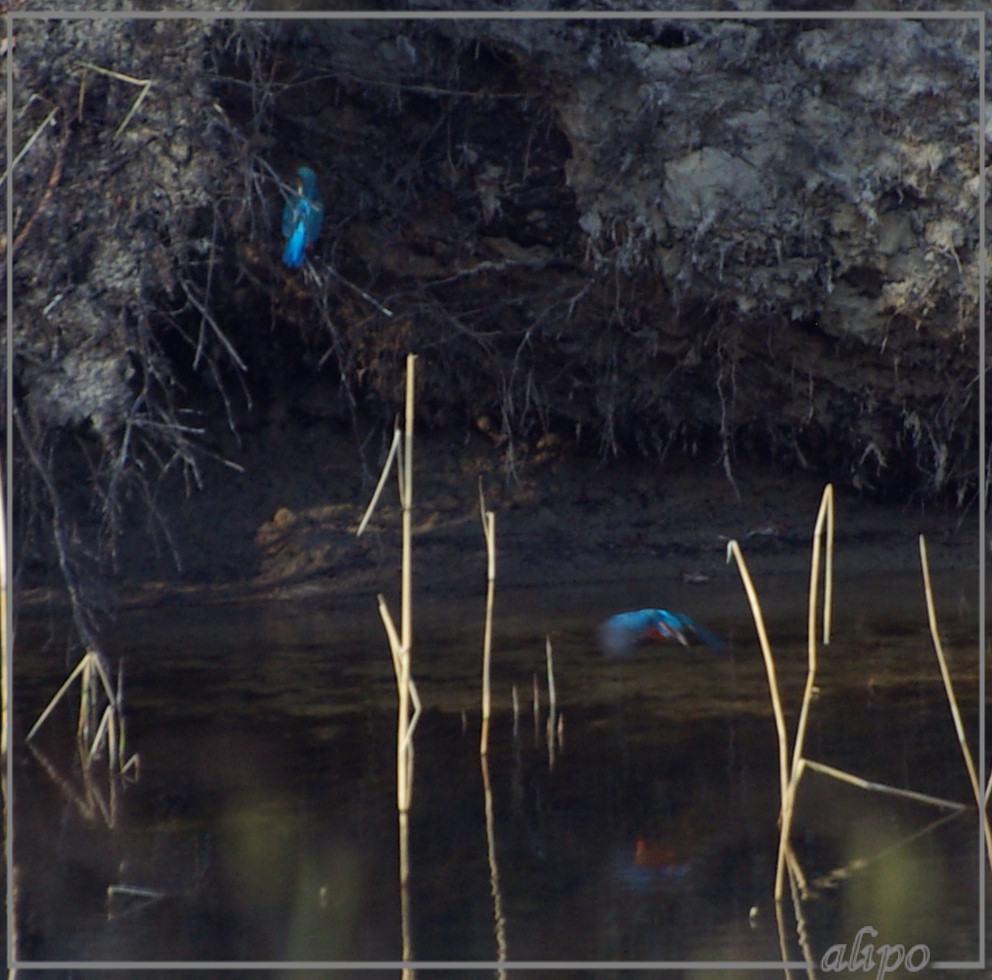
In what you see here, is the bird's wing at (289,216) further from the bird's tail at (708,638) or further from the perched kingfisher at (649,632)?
the bird's tail at (708,638)

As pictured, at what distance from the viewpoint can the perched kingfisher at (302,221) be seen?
6.43 m

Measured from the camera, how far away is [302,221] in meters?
6.47

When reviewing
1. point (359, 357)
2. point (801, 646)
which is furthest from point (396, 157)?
point (801, 646)

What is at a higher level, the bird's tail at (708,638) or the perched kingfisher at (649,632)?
the perched kingfisher at (649,632)

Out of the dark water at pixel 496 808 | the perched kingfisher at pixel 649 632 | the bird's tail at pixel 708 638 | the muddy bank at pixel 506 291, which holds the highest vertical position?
the muddy bank at pixel 506 291

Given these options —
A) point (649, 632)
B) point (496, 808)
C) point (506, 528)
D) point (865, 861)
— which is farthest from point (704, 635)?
point (865, 861)

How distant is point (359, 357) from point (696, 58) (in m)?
2.07

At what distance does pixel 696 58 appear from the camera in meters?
6.56

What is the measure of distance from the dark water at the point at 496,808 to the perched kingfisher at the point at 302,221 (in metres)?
1.70

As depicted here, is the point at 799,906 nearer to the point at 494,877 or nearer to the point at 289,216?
the point at 494,877

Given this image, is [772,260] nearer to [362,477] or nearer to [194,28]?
[362,477]

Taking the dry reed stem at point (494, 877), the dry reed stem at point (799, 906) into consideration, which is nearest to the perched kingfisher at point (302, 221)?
the dry reed stem at point (494, 877)

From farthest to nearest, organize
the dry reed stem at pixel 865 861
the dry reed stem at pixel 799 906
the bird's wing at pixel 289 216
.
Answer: the bird's wing at pixel 289 216, the dry reed stem at pixel 865 861, the dry reed stem at pixel 799 906

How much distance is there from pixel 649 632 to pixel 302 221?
2.31 metres
